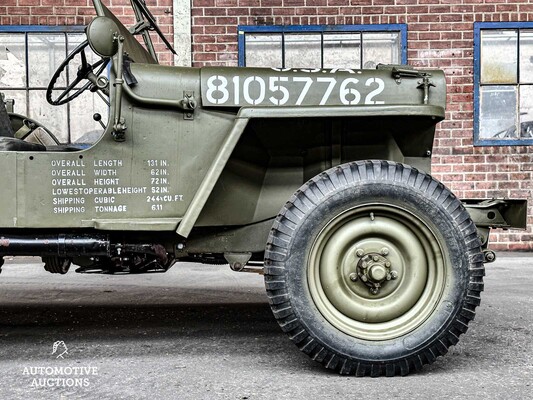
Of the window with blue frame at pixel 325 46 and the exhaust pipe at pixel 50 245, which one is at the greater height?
the window with blue frame at pixel 325 46

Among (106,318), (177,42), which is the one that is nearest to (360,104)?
(106,318)

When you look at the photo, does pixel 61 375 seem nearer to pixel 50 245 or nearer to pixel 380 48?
pixel 50 245

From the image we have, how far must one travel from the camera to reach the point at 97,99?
24.4 feet

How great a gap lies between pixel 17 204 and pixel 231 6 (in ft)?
17.6

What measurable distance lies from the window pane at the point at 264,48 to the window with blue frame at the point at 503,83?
246cm

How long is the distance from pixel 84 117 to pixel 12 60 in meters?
1.12

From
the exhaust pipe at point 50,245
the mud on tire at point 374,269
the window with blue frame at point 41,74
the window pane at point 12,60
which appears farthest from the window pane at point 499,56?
the exhaust pipe at point 50,245

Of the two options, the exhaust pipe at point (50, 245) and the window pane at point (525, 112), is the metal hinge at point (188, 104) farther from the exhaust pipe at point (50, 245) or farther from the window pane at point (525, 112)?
the window pane at point (525, 112)

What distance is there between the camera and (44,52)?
7.38 m

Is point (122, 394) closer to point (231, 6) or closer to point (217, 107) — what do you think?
point (217, 107)

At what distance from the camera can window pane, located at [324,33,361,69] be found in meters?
7.48

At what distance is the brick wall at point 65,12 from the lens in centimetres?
729

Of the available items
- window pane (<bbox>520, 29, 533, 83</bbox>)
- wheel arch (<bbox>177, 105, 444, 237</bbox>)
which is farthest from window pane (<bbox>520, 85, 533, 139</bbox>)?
wheel arch (<bbox>177, 105, 444, 237</bbox>)

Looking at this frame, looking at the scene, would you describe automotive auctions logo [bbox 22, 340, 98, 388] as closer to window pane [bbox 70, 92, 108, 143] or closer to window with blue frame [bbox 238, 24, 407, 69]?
window pane [bbox 70, 92, 108, 143]
